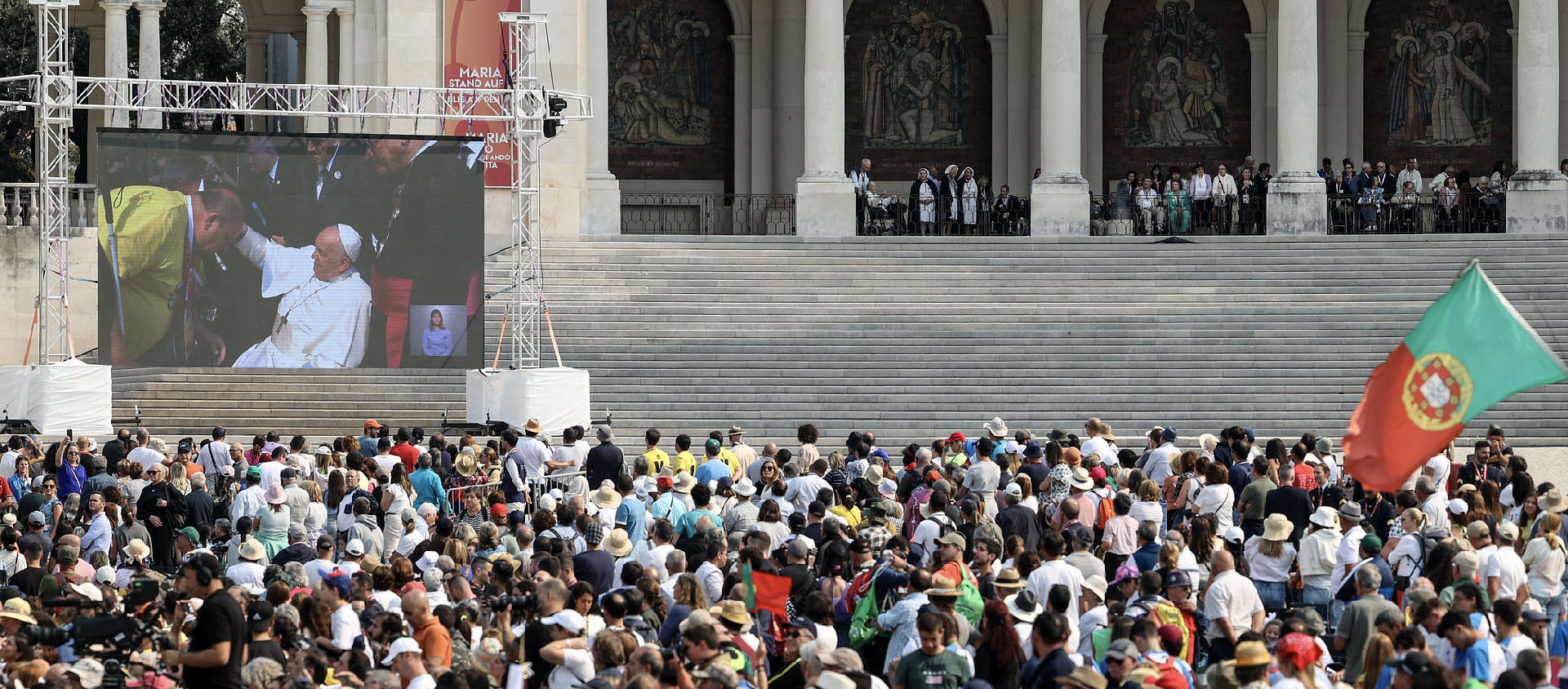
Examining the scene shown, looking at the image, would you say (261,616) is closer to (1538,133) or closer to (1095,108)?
(1538,133)

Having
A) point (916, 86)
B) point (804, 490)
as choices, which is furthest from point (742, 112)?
point (804, 490)

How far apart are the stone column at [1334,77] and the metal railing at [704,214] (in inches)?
429

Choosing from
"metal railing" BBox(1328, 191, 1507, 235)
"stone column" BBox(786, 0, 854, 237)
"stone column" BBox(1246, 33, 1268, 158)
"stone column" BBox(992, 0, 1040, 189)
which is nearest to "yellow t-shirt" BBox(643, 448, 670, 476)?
"stone column" BBox(786, 0, 854, 237)

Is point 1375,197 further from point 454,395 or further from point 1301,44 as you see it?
point 454,395

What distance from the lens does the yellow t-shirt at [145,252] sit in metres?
27.1

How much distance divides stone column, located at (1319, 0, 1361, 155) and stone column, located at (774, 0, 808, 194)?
1039 cm

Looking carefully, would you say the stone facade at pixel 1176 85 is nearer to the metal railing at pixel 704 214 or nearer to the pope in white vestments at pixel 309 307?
the metal railing at pixel 704 214

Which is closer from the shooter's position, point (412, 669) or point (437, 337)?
point (412, 669)

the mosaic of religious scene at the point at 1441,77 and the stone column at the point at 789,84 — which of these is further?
the mosaic of religious scene at the point at 1441,77

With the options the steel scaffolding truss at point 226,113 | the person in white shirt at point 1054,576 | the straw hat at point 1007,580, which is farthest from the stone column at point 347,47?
the straw hat at point 1007,580

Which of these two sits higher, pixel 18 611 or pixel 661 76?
pixel 661 76

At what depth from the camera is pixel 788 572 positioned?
42.0ft

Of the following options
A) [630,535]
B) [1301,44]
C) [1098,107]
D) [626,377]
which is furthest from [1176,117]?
[630,535]

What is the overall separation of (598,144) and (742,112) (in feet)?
22.1
